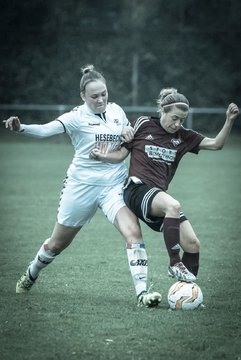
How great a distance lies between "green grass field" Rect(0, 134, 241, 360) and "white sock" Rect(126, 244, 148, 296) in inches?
7.1

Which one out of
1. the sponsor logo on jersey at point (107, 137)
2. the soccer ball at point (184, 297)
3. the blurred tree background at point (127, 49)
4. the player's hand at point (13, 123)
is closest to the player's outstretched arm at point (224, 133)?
the sponsor logo on jersey at point (107, 137)

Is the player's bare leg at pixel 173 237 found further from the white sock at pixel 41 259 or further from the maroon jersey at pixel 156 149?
the white sock at pixel 41 259

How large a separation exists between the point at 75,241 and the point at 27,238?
612 millimetres

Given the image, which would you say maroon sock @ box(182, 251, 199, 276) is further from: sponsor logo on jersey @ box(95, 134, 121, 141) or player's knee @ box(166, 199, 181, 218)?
sponsor logo on jersey @ box(95, 134, 121, 141)

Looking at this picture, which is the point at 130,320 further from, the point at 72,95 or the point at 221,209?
the point at 72,95

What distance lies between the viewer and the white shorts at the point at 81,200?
718 centimetres

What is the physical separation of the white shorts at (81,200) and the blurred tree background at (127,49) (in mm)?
24663

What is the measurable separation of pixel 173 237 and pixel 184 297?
48 centimetres

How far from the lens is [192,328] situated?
593cm

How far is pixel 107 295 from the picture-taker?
7254 millimetres

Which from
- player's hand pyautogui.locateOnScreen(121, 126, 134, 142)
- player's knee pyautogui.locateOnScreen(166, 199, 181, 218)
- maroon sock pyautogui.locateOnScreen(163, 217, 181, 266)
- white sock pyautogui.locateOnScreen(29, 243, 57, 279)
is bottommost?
white sock pyautogui.locateOnScreen(29, 243, 57, 279)

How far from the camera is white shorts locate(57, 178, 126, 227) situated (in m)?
7.18

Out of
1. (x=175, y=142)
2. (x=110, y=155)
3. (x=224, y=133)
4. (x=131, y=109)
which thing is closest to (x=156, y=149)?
(x=175, y=142)

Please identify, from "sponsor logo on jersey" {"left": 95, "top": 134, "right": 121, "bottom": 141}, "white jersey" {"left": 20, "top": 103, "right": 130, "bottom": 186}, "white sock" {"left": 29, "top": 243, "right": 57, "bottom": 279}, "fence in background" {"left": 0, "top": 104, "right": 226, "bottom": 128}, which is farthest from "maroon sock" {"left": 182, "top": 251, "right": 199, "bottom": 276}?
"fence in background" {"left": 0, "top": 104, "right": 226, "bottom": 128}
